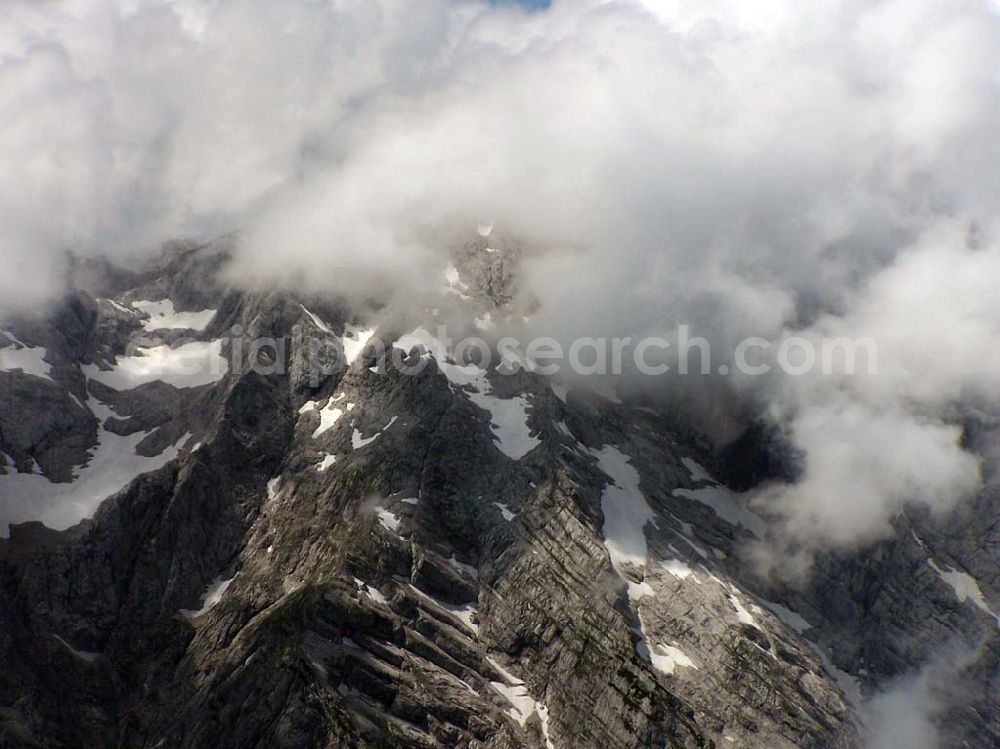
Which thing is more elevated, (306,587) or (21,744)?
(306,587)

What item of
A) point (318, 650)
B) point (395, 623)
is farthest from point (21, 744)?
point (395, 623)

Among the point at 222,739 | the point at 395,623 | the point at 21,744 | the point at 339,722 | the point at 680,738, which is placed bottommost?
the point at 21,744

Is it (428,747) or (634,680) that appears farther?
(634,680)

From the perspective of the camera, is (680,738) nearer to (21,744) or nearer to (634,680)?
(634,680)

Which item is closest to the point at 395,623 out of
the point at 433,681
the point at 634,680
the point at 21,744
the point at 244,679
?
the point at 433,681

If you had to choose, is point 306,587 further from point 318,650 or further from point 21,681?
point 21,681

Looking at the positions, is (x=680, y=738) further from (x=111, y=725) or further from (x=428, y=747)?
(x=111, y=725)

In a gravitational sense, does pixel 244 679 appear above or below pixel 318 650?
below

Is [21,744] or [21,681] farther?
[21,681]

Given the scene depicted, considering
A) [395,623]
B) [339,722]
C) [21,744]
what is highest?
[395,623]
